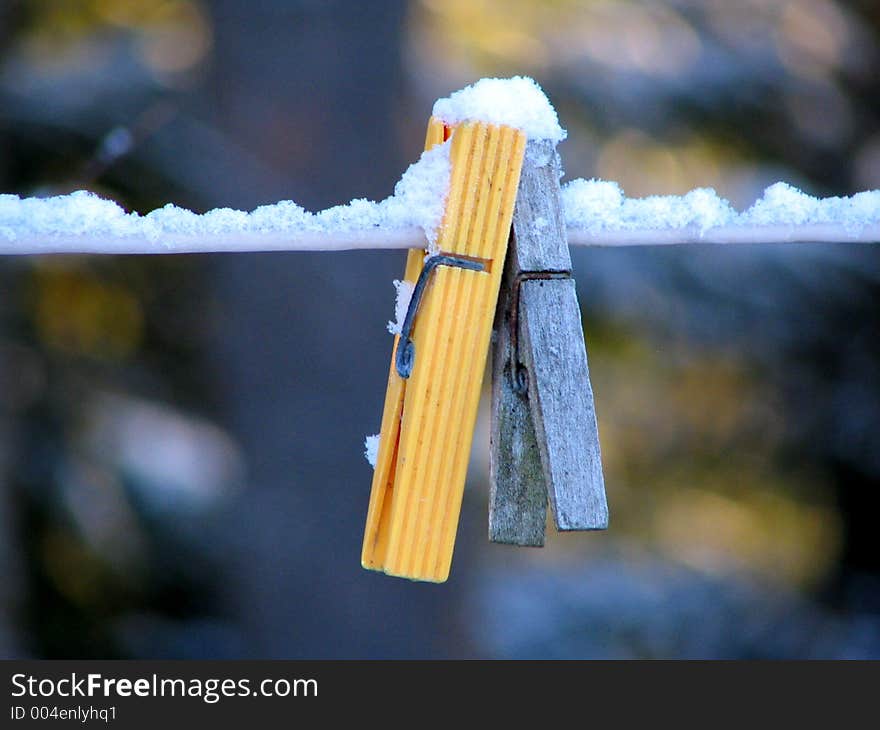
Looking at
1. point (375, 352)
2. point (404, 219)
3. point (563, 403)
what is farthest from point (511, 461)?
point (375, 352)

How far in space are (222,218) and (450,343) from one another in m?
0.19

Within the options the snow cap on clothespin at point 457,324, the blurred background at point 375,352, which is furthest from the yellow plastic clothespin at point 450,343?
the blurred background at point 375,352

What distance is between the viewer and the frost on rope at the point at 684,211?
2.45 ft

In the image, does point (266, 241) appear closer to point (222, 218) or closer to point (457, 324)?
point (222, 218)

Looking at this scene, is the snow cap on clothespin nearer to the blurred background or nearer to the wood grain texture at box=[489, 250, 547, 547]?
the wood grain texture at box=[489, 250, 547, 547]

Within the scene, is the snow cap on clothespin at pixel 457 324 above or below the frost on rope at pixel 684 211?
below

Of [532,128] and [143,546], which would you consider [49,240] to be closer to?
[532,128]

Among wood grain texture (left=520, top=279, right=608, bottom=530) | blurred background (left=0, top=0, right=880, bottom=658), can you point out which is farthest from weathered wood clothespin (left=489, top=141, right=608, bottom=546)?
blurred background (left=0, top=0, right=880, bottom=658)

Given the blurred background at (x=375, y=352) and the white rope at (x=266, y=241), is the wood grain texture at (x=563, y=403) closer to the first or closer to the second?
the white rope at (x=266, y=241)

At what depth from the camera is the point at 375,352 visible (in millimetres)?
2094

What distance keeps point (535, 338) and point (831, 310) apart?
8.91 feet

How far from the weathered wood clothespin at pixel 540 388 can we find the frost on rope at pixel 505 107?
0.02 m

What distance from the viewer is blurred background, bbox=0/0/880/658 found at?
2.10m

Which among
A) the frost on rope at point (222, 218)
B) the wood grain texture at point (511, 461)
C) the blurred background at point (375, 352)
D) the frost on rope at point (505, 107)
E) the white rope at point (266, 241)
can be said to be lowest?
the wood grain texture at point (511, 461)
